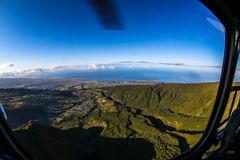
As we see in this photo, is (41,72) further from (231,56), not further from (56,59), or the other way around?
(231,56)

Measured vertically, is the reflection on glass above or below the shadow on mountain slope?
above

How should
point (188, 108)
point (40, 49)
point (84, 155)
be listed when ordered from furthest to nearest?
point (188, 108) < point (84, 155) < point (40, 49)

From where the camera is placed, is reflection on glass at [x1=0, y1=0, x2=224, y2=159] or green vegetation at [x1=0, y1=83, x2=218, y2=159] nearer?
reflection on glass at [x1=0, y1=0, x2=224, y2=159]

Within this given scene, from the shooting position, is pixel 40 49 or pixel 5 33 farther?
pixel 40 49

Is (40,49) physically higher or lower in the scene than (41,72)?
higher

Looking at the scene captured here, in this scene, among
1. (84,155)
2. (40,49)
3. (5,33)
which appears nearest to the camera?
(5,33)

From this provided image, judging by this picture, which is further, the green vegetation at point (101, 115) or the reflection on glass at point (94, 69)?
the green vegetation at point (101, 115)

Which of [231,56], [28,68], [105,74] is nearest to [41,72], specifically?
[28,68]
